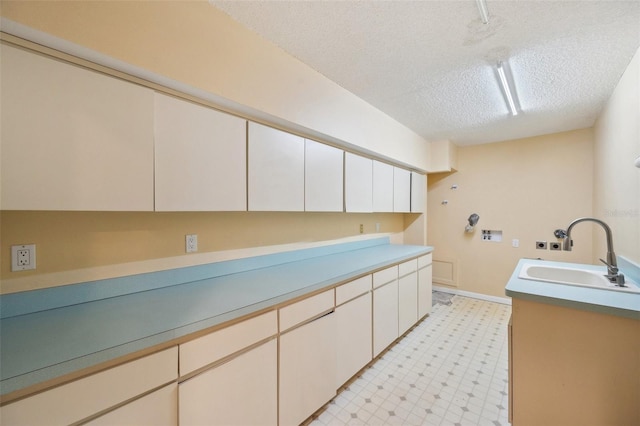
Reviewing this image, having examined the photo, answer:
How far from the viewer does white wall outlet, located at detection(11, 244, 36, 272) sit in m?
1.13

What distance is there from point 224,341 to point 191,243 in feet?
2.45

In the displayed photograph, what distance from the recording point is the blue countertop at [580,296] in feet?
4.04

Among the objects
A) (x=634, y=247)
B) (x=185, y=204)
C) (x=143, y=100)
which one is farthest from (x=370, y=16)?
(x=634, y=247)

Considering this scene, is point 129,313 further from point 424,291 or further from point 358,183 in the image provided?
point 424,291

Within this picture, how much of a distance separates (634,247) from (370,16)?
2356 millimetres

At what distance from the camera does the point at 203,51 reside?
1.38 m

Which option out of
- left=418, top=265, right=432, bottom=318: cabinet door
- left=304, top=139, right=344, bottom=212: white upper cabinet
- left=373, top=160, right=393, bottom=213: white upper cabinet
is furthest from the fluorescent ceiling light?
left=418, top=265, right=432, bottom=318: cabinet door

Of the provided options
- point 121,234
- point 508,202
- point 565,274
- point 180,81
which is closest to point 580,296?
point 565,274

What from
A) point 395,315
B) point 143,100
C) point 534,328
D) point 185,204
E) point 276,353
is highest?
point 143,100

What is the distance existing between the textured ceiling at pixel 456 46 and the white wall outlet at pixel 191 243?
135 cm

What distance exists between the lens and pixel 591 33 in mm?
1592

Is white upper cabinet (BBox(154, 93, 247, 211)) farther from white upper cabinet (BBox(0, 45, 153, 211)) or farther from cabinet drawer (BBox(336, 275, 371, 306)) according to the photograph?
cabinet drawer (BBox(336, 275, 371, 306))

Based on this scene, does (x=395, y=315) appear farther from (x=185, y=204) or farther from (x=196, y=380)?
(x=185, y=204)

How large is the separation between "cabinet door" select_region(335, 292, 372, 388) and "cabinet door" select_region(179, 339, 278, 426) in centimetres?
62
